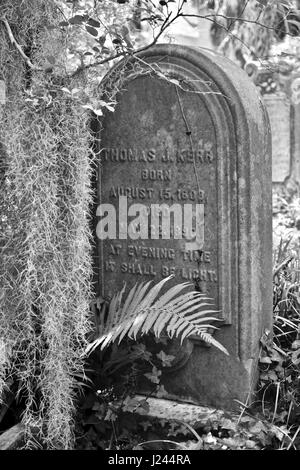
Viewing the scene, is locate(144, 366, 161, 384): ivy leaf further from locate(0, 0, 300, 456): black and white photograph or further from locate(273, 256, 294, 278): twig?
locate(273, 256, 294, 278): twig

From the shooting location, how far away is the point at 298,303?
3.56 meters

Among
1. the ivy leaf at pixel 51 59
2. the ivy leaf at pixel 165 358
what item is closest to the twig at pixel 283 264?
the ivy leaf at pixel 165 358

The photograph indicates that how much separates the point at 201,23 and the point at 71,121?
5.59 m

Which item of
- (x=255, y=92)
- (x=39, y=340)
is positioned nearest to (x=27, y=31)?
(x=255, y=92)

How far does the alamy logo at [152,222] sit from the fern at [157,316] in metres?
0.23

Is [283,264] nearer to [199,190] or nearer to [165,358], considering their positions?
[199,190]

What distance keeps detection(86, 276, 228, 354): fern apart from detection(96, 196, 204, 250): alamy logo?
23cm

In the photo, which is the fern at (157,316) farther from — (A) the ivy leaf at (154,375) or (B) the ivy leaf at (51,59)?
(B) the ivy leaf at (51,59)

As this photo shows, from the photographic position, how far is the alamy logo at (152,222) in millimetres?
3039

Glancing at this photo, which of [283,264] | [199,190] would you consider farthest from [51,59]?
[283,264]
